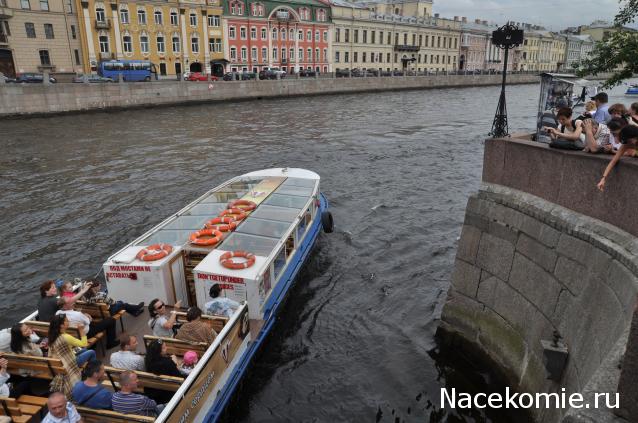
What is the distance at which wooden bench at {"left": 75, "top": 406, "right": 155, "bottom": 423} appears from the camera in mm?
5828

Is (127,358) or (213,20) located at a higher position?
(213,20)

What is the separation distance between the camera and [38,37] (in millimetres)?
48156

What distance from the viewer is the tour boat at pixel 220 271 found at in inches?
291

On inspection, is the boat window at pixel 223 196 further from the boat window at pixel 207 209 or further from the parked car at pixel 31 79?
the parked car at pixel 31 79

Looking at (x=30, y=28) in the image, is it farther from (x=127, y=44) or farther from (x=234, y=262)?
(x=234, y=262)

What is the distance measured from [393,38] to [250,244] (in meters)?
82.1

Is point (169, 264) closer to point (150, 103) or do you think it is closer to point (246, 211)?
point (246, 211)

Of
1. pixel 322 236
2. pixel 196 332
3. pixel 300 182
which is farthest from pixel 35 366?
pixel 322 236

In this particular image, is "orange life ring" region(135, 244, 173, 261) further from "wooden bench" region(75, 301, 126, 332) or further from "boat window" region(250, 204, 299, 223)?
"boat window" region(250, 204, 299, 223)

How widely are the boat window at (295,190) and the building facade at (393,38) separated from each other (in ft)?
215

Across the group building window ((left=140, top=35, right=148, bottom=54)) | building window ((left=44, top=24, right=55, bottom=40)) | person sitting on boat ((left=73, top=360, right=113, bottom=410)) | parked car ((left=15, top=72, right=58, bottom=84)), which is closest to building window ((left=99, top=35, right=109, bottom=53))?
building window ((left=140, top=35, right=148, bottom=54))

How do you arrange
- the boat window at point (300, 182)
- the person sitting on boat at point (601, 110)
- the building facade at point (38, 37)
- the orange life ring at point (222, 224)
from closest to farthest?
1. the person sitting on boat at point (601, 110)
2. the orange life ring at point (222, 224)
3. the boat window at point (300, 182)
4. the building facade at point (38, 37)
